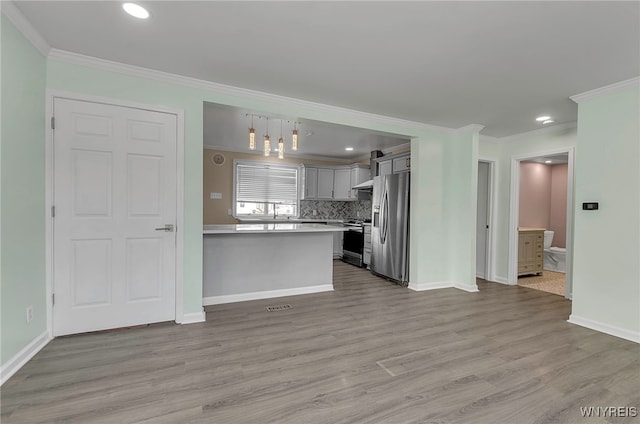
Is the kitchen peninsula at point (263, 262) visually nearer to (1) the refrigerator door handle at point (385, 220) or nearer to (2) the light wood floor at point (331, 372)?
(2) the light wood floor at point (331, 372)

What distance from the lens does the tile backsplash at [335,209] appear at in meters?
7.28

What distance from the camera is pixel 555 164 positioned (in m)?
6.48

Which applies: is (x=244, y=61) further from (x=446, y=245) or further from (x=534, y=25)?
(x=446, y=245)

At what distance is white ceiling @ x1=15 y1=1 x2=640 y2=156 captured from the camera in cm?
188

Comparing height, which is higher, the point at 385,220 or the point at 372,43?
the point at 372,43

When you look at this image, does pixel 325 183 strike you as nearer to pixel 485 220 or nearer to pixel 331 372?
pixel 485 220

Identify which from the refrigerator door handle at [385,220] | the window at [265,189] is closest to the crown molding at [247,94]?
the refrigerator door handle at [385,220]

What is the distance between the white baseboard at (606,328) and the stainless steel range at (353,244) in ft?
11.3

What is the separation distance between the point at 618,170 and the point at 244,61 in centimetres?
367

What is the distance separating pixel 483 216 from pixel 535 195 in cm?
210

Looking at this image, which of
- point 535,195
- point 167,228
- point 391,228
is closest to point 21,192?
point 167,228

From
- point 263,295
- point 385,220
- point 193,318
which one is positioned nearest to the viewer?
point 193,318

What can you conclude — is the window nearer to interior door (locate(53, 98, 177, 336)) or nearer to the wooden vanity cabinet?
interior door (locate(53, 98, 177, 336))

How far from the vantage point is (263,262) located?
3900 millimetres
